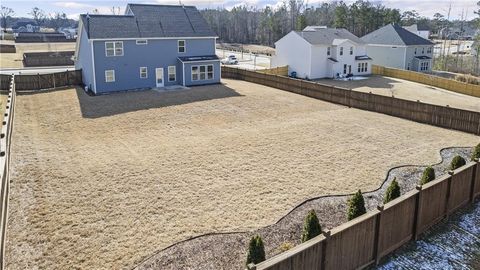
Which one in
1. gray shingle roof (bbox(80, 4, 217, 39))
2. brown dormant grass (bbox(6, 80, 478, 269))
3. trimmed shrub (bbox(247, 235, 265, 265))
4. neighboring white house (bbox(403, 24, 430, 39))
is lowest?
brown dormant grass (bbox(6, 80, 478, 269))

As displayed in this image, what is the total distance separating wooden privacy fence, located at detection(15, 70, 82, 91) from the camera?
104 feet

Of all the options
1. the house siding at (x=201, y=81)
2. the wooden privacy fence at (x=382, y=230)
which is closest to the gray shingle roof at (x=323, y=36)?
the house siding at (x=201, y=81)

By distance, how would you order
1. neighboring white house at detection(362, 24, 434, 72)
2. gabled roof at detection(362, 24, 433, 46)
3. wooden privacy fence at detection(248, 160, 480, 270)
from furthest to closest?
gabled roof at detection(362, 24, 433, 46)
neighboring white house at detection(362, 24, 434, 72)
wooden privacy fence at detection(248, 160, 480, 270)

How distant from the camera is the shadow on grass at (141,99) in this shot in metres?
25.6

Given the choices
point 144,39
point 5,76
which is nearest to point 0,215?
point 144,39

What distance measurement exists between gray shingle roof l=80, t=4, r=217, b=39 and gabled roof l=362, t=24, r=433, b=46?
29.0 meters

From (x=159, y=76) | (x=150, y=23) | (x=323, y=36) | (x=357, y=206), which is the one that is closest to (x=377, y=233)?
(x=357, y=206)

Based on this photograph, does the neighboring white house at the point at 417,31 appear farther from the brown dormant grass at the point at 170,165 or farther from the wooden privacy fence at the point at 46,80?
the wooden privacy fence at the point at 46,80

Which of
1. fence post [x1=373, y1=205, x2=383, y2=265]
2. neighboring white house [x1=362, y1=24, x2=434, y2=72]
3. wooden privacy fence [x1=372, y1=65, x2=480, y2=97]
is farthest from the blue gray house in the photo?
neighboring white house [x1=362, y1=24, x2=434, y2=72]

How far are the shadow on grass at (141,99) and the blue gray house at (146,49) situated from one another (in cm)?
161

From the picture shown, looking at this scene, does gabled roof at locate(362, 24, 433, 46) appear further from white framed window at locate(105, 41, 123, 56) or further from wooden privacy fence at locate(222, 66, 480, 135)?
white framed window at locate(105, 41, 123, 56)

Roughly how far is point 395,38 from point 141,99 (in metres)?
38.6

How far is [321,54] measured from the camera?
44469 millimetres

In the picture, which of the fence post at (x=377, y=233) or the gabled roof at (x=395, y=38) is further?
the gabled roof at (x=395, y=38)
